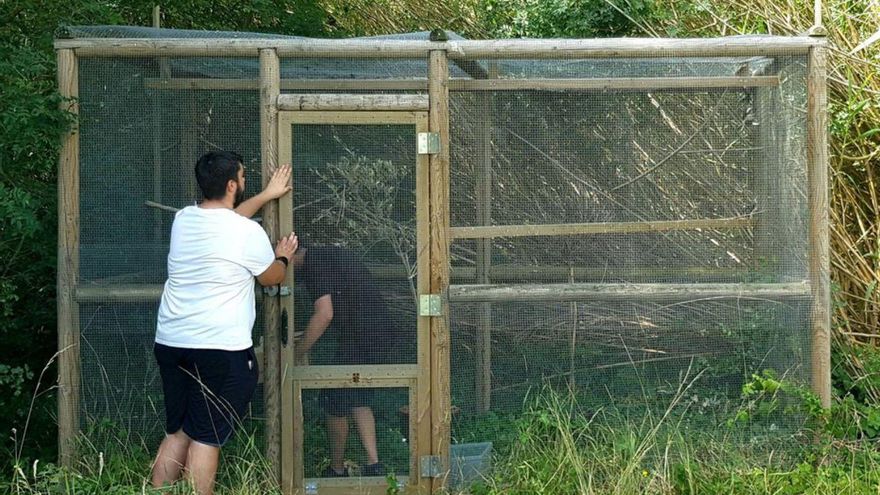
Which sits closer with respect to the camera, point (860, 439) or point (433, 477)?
Result: point (433, 477)

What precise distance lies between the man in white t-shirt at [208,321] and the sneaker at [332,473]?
0.56 meters

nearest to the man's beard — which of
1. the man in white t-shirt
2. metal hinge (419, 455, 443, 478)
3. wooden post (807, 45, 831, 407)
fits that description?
the man in white t-shirt

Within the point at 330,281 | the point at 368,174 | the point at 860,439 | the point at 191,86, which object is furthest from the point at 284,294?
the point at 860,439

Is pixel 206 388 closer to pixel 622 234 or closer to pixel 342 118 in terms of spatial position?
pixel 342 118

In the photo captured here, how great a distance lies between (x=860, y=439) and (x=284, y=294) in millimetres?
3159

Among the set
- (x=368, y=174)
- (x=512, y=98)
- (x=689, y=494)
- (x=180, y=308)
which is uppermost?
(x=512, y=98)

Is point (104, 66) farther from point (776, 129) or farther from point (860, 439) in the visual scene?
point (860, 439)

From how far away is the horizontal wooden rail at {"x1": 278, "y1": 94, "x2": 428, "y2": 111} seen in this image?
16.2 ft

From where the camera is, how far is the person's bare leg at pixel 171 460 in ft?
15.8

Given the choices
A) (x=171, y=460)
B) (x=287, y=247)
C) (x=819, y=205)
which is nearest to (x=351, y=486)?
(x=171, y=460)

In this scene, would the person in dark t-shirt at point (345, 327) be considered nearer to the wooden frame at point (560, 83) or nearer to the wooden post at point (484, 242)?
the wooden post at point (484, 242)

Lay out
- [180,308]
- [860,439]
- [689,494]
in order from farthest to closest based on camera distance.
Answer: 1. [860,439]
2. [689,494]
3. [180,308]

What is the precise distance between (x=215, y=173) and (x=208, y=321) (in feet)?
2.20

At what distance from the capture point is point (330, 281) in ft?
16.5
